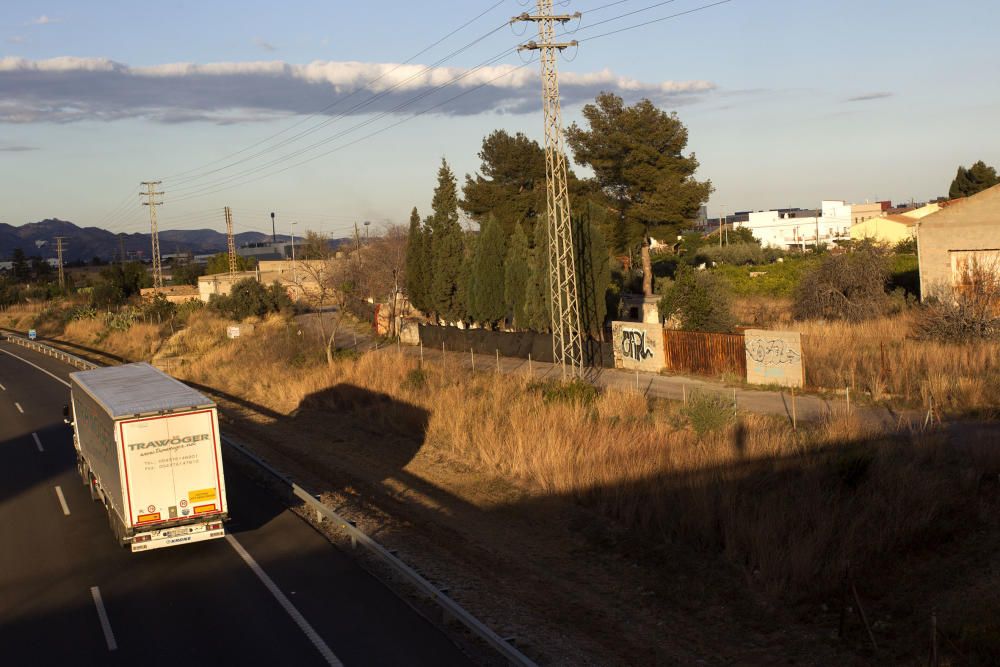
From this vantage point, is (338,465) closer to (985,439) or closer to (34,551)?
(34,551)

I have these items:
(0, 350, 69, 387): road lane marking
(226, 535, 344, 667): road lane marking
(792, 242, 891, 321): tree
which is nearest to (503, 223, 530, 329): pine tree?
(792, 242, 891, 321): tree

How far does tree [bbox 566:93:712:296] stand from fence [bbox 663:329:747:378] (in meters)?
20.4

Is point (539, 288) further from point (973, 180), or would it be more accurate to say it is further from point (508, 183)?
point (973, 180)

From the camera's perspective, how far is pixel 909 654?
9547mm

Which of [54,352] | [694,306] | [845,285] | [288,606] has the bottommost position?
[288,606]

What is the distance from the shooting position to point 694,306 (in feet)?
113

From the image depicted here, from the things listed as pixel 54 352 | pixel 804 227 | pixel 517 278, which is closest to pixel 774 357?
pixel 517 278

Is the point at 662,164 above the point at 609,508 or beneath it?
above

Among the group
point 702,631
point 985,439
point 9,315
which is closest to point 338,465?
point 702,631

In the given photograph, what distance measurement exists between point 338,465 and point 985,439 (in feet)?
43.8

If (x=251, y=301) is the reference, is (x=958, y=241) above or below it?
below

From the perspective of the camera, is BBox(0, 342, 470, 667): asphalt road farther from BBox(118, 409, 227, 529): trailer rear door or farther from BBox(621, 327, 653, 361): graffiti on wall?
BBox(621, 327, 653, 361): graffiti on wall

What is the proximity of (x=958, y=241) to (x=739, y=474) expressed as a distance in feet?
80.4

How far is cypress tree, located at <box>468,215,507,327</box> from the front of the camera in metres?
43.6
